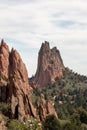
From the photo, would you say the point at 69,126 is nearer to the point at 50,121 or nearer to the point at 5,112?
the point at 50,121

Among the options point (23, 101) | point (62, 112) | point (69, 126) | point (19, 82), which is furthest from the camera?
point (62, 112)

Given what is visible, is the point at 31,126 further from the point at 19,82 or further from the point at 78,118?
the point at 19,82

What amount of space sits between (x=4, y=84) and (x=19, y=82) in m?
5.78

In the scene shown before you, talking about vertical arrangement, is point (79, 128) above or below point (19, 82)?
below

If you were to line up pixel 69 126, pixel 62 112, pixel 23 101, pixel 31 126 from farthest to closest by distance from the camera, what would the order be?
pixel 62 112
pixel 23 101
pixel 69 126
pixel 31 126

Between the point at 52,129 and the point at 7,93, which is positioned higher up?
the point at 7,93

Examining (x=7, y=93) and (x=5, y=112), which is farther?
(x=7, y=93)

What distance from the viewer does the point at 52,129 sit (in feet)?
410

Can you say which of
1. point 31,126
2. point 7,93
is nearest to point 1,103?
point 7,93

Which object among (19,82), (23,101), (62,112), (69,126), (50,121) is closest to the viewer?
(69,126)

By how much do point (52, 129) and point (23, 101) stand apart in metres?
29.3

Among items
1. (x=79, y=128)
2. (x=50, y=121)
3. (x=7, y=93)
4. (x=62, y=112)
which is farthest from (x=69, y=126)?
(x=62, y=112)

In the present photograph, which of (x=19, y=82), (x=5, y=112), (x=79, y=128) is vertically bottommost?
(x=79, y=128)

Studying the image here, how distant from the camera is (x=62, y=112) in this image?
188 metres
